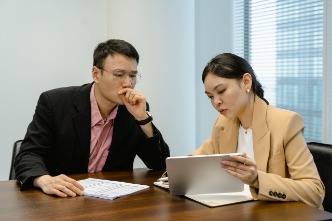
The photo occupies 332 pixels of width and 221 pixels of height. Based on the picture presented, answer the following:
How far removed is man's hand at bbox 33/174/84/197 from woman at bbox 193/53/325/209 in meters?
0.62

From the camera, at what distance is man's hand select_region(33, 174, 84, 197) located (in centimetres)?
173

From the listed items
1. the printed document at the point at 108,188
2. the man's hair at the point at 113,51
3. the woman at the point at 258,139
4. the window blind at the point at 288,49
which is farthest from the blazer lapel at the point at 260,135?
the window blind at the point at 288,49

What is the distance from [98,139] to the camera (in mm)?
2387

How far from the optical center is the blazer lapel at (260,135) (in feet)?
6.00

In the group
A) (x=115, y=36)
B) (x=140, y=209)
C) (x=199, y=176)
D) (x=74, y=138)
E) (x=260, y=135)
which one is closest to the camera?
(x=140, y=209)

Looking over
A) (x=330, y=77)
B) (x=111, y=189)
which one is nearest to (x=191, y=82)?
(x=330, y=77)

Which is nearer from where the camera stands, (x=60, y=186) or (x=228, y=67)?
(x=60, y=186)

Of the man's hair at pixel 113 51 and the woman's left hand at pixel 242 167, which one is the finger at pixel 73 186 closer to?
the woman's left hand at pixel 242 167

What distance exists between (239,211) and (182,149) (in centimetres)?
240

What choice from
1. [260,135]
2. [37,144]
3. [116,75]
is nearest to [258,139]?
[260,135]

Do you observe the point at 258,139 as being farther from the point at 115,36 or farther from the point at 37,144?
the point at 115,36

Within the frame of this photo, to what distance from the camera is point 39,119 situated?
234 centimetres

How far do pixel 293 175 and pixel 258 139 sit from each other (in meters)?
0.22

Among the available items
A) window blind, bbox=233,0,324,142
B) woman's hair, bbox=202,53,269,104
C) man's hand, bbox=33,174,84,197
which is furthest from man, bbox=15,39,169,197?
window blind, bbox=233,0,324,142
